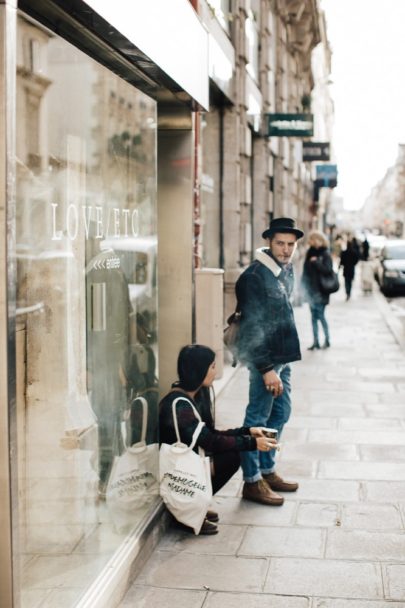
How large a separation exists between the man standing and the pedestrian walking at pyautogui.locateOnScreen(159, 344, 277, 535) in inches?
20.0

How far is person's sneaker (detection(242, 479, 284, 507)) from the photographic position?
19.7 ft

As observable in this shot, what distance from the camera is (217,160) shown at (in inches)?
516

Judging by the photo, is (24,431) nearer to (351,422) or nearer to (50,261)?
(50,261)

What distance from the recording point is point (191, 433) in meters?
5.24

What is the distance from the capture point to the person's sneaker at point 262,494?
19.7ft

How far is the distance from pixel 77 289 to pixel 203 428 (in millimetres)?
1479

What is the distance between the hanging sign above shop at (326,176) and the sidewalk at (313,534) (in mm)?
24274

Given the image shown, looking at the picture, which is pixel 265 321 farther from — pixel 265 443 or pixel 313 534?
pixel 313 534

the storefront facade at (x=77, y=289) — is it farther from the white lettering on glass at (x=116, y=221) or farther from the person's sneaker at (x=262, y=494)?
the person's sneaker at (x=262, y=494)

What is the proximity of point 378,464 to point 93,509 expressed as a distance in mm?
3246

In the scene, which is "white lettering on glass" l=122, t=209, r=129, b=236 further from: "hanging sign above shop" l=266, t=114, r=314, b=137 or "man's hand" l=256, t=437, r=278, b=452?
"hanging sign above shop" l=266, t=114, r=314, b=137

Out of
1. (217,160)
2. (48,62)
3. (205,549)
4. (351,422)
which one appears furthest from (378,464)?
(217,160)

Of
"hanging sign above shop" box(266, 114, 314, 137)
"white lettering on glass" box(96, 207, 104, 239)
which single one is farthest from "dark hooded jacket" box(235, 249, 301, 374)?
"hanging sign above shop" box(266, 114, 314, 137)

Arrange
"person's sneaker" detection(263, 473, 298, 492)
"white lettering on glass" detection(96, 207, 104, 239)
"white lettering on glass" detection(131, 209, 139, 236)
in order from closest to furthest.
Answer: "white lettering on glass" detection(96, 207, 104, 239) → "white lettering on glass" detection(131, 209, 139, 236) → "person's sneaker" detection(263, 473, 298, 492)
